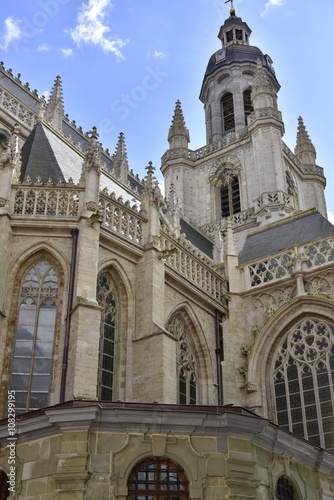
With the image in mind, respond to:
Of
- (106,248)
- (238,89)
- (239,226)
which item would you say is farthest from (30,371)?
(238,89)

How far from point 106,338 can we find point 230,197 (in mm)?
21521

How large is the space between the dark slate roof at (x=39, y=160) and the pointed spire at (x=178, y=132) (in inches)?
805

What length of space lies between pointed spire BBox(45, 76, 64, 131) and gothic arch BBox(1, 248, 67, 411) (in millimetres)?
13140

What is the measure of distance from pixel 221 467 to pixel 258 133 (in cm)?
2742

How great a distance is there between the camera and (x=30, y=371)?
14.1m

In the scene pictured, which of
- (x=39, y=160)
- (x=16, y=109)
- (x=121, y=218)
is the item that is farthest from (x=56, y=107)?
(x=121, y=218)

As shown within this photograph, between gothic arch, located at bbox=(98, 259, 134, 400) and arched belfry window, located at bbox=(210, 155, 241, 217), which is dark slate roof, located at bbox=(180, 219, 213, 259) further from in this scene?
gothic arch, located at bbox=(98, 259, 134, 400)

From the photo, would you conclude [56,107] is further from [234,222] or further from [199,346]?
[199,346]

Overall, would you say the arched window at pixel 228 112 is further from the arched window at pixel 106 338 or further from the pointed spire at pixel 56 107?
the arched window at pixel 106 338

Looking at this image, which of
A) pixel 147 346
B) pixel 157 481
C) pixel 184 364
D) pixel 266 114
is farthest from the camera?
pixel 266 114

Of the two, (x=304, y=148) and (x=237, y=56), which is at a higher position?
(x=237, y=56)

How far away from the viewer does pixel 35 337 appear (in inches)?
570

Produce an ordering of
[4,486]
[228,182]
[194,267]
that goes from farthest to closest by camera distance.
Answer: [228,182] < [194,267] < [4,486]

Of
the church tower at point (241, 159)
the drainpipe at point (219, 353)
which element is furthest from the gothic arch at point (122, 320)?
the church tower at point (241, 159)
